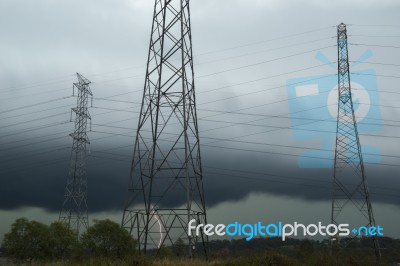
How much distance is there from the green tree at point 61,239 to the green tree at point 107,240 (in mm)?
5265

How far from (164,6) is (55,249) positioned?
107 ft

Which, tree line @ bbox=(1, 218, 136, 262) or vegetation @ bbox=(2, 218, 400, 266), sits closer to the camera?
vegetation @ bbox=(2, 218, 400, 266)

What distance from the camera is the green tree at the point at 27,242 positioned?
165 feet

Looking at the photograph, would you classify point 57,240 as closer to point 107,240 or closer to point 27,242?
point 27,242

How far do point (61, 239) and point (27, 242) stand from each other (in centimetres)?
367

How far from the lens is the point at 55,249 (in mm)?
51344

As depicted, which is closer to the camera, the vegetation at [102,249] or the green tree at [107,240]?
the vegetation at [102,249]

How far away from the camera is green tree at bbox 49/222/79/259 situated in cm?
5091

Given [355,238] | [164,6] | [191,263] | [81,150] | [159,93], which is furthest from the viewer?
[81,150]

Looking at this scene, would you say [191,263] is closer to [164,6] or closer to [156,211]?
[156,211]

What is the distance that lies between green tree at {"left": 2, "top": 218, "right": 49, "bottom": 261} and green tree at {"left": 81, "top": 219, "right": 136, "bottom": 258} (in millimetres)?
7667

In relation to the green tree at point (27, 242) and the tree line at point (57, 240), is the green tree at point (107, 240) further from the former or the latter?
the green tree at point (27, 242)

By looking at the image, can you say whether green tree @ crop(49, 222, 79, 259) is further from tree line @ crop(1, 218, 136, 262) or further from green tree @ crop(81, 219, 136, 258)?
green tree @ crop(81, 219, 136, 258)

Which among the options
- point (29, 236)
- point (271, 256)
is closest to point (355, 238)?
point (271, 256)
